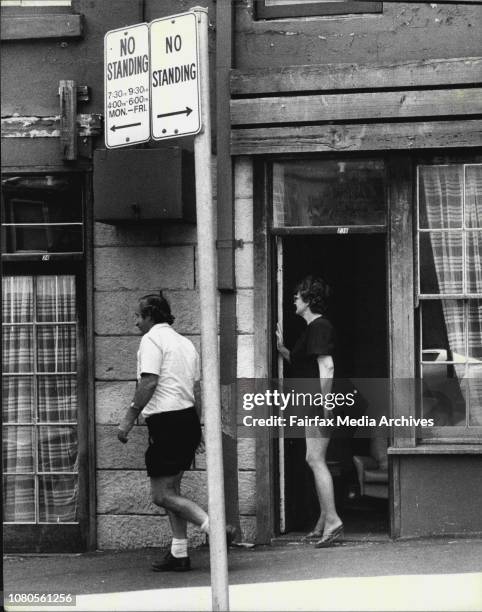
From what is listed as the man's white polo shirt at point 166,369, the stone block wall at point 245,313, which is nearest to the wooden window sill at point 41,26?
the stone block wall at point 245,313

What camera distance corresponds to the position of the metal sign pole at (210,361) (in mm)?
5699

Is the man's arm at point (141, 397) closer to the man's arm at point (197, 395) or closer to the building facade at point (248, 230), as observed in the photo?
the man's arm at point (197, 395)

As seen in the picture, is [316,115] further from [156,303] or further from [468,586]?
[468,586]

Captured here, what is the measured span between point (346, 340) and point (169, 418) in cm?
345

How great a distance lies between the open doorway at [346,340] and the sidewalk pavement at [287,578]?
0.73m

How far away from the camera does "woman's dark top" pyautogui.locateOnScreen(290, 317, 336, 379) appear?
29.6 feet

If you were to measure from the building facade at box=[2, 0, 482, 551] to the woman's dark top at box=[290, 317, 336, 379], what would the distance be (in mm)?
253

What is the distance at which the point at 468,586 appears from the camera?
7.11m

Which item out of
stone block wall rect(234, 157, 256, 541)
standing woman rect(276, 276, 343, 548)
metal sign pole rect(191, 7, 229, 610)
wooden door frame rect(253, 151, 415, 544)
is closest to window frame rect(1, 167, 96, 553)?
stone block wall rect(234, 157, 256, 541)

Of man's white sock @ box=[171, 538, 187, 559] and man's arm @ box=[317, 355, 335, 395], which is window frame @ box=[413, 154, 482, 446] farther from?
man's white sock @ box=[171, 538, 187, 559]

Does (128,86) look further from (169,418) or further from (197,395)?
(197,395)

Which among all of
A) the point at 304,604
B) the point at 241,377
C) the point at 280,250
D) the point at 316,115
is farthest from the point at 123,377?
the point at 304,604

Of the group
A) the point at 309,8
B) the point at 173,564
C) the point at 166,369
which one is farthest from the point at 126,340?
the point at 309,8

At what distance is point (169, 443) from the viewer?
809cm
